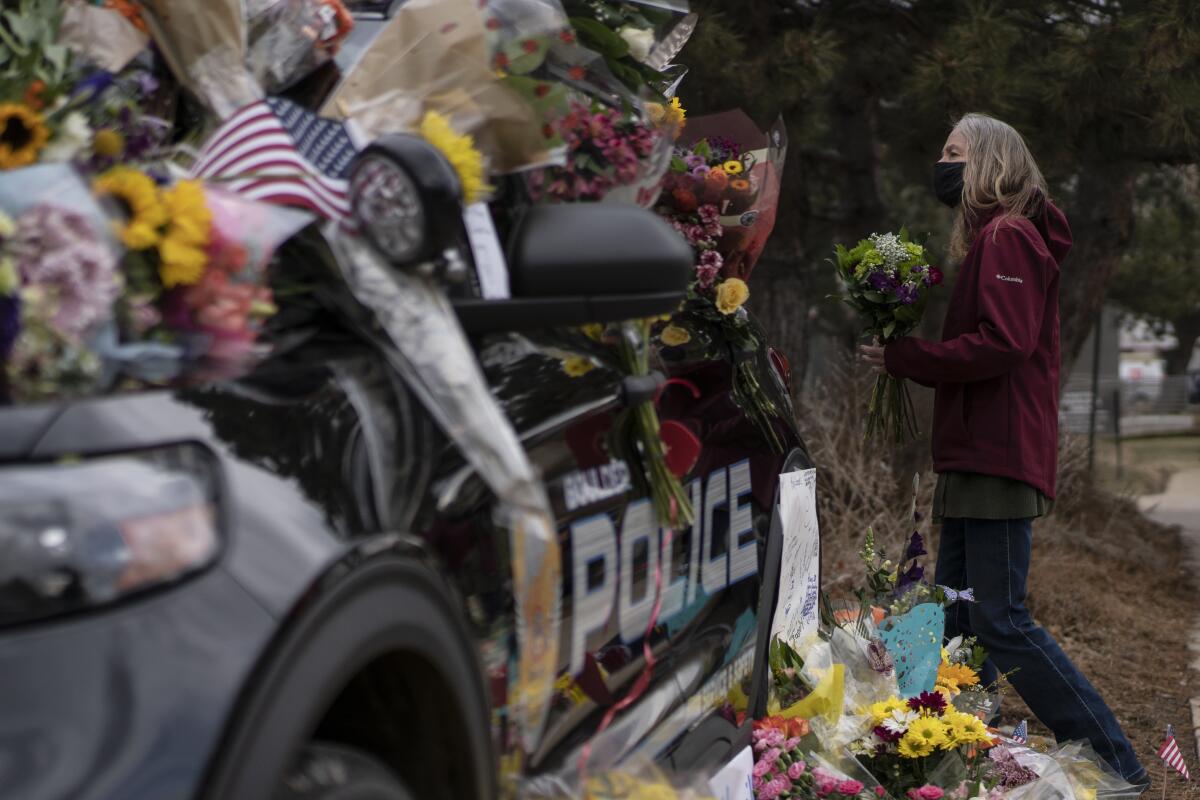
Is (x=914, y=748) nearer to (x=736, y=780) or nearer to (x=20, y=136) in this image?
(x=736, y=780)

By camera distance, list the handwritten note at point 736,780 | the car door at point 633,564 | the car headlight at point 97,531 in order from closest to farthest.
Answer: the car headlight at point 97,531 → the car door at point 633,564 → the handwritten note at point 736,780

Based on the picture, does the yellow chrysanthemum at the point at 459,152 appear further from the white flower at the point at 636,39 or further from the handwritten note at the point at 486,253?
the white flower at the point at 636,39

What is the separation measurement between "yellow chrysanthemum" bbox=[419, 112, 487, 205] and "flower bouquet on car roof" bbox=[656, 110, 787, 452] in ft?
3.56

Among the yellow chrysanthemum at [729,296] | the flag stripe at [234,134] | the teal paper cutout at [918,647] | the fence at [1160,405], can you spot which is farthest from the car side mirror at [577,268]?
the fence at [1160,405]

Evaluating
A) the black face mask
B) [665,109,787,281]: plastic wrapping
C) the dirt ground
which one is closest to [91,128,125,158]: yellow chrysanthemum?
[665,109,787,281]: plastic wrapping

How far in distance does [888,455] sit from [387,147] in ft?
20.8

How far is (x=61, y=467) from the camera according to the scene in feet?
4.64

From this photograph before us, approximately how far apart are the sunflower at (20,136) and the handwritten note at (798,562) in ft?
7.14

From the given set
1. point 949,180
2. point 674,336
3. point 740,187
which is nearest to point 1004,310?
point 949,180

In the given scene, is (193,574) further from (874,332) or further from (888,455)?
(888,455)

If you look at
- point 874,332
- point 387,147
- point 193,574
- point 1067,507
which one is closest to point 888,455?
point 1067,507

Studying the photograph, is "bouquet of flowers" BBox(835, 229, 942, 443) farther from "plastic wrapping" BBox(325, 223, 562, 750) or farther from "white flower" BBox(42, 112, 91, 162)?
"white flower" BBox(42, 112, 91, 162)

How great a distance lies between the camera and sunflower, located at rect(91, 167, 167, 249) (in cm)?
169

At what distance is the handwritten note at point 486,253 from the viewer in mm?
2314
